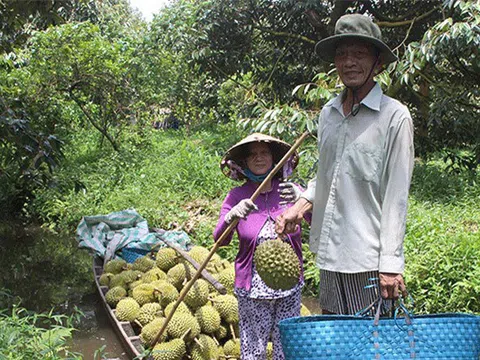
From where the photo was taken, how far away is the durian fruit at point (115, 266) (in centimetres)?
546

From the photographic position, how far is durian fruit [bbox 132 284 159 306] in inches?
178

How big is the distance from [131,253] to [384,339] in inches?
179

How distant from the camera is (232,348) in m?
3.87

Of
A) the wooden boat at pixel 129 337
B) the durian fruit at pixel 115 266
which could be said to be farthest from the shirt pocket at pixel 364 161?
the durian fruit at pixel 115 266

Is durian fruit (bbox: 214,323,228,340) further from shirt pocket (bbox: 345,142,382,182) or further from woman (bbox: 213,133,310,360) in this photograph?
shirt pocket (bbox: 345,142,382,182)

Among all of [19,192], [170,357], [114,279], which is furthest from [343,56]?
[19,192]

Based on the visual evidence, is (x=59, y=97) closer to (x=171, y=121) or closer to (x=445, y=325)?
(x=171, y=121)

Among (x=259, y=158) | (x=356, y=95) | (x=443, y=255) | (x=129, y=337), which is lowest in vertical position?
(x=443, y=255)

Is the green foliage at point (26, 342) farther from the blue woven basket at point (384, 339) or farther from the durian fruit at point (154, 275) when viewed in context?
the blue woven basket at point (384, 339)

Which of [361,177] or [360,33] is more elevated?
[360,33]

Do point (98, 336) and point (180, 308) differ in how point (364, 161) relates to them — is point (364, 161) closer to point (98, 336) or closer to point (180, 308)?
point (180, 308)

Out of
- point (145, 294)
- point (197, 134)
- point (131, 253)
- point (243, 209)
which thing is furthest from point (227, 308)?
point (197, 134)

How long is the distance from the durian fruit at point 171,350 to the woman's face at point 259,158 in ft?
4.70

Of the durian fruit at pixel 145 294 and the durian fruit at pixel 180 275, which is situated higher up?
the durian fruit at pixel 180 275
